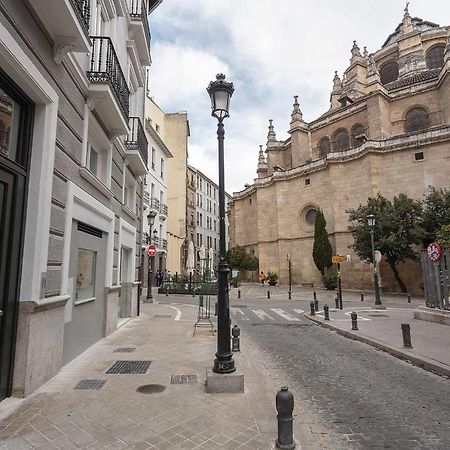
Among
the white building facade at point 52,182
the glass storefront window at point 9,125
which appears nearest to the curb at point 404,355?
the white building facade at point 52,182

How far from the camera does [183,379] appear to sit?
5316mm

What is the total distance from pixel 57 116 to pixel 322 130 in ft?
125

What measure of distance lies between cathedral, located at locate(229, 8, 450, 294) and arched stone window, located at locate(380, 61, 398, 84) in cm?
12

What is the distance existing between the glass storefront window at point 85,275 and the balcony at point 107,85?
3016mm

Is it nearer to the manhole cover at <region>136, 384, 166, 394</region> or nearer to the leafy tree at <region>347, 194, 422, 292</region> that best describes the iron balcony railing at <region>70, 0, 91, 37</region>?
the manhole cover at <region>136, 384, 166, 394</region>

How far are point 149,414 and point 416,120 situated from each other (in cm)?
3727

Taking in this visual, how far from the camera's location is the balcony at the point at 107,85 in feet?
21.8

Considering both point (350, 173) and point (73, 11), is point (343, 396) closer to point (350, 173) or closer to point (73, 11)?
point (73, 11)

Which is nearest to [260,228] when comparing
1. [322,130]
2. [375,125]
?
[322,130]

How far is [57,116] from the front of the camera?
530 cm

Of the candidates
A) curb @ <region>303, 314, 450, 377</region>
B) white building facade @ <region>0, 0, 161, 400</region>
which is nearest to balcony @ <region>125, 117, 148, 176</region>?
white building facade @ <region>0, 0, 161, 400</region>

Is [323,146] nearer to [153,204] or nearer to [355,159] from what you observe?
[355,159]

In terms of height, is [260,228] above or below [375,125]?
below

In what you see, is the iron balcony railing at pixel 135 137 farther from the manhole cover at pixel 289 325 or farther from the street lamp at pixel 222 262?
the manhole cover at pixel 289 325
